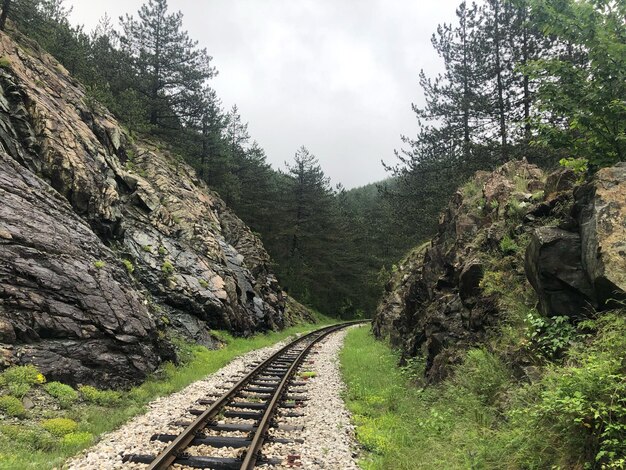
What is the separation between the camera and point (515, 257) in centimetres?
905

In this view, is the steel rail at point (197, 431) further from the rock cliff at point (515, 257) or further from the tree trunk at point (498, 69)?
the tree trunk at point (498, 69)

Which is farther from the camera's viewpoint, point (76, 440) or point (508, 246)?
point (508, 246)

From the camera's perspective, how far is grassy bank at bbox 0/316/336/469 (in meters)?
5.91

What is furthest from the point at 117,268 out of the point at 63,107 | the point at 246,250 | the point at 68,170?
the point at 246,250

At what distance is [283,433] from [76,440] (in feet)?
11.6

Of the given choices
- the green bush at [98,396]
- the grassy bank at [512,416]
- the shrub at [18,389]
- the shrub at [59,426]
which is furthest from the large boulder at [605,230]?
the shrub at [18,389]

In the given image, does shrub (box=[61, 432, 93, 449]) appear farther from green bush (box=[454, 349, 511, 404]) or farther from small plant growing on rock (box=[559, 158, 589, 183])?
small plant growing on rock (box=[559, 158, 589, 183])

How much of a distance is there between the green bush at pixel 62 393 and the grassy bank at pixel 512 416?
6004 millimetres

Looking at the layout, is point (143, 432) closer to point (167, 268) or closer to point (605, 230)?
point (605, 230)

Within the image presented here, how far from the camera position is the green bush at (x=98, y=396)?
27.9ft

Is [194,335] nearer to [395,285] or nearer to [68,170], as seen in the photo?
[68,170]

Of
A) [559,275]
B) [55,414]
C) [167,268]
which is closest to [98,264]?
[55,414]

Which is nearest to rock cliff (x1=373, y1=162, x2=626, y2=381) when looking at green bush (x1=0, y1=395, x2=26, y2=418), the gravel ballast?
the gravel ballast

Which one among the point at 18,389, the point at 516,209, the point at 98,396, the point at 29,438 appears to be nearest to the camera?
the point at 29,438
